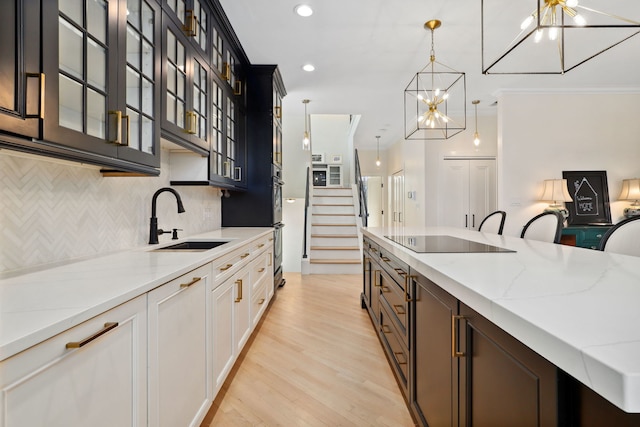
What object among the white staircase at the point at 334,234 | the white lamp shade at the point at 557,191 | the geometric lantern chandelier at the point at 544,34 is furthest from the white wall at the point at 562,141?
the white staircase at the point at 334,234

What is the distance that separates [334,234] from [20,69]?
5482mm

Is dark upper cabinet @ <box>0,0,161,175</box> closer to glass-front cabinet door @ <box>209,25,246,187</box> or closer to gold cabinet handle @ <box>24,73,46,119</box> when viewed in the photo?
gold cabinet handle @ <box>24,73,46,119</box>

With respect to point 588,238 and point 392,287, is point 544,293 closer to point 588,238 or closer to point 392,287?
point 392,287

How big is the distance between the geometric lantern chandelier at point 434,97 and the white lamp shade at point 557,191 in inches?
58.4

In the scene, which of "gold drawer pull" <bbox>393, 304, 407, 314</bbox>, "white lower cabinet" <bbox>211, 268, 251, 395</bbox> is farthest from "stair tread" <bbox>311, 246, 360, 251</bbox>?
"gold drawer pull" <bbox>393, 304, 407, 314</bbox>

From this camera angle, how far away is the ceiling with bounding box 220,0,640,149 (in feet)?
9.16

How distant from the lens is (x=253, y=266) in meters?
2.67

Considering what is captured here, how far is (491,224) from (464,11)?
1.97 m

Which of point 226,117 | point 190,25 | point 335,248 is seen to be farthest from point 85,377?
point 335,248

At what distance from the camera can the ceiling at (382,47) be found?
9.16ft

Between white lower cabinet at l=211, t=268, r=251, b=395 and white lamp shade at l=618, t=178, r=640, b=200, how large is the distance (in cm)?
543

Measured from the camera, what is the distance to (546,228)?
2.29 meters

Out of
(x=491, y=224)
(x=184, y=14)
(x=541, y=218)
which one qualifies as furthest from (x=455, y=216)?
(x=184, y=14)

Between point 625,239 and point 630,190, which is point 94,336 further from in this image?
point 630,190
